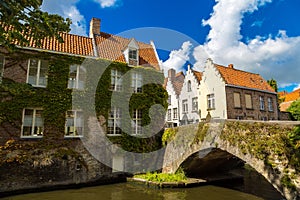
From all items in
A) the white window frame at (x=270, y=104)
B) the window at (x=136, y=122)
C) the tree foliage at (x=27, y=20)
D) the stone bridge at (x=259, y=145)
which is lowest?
the stone bridge at (x=259, y=145)

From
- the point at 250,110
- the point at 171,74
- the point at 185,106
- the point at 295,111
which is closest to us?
the point at 250,110

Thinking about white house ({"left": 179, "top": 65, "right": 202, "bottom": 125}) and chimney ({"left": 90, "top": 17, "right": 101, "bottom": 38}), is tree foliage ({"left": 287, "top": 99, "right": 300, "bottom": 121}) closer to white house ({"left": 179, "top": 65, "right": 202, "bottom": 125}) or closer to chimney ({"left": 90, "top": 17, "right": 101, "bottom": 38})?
white house ({"left": 179, "top": 65, "right": 202, "bottom": 125})

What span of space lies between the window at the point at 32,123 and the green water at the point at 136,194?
10.6 ft

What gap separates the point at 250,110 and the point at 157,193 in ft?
46.2

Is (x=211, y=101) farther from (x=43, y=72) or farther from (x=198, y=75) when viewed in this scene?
(x=43, y=72)

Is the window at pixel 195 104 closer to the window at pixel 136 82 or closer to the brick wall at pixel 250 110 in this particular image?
the brick wall at pixel 250 110

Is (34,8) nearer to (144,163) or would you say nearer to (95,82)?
(95,82)

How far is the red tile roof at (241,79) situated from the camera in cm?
2008

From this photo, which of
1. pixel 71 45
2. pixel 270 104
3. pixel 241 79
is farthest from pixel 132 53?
pixel 270 104

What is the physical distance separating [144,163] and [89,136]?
4266 mm

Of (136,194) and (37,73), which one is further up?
(37,73)

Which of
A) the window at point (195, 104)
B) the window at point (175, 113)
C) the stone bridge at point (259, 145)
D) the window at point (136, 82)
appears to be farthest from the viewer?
the window at point (175, 113)

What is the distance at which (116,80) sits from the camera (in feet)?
47.4

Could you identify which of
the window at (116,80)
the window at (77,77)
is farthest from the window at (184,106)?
the window at (77,77)
